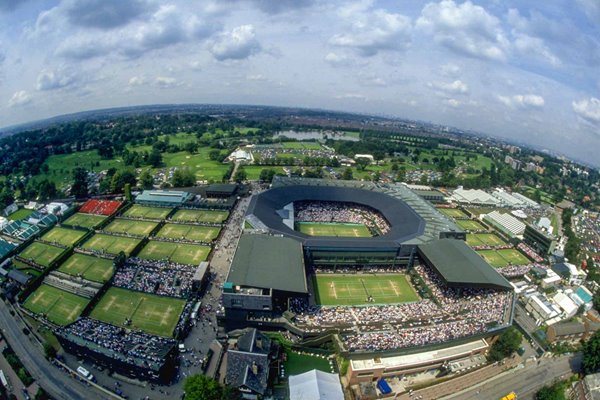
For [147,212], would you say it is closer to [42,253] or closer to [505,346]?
[42,253]

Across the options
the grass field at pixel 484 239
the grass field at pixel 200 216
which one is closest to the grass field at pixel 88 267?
the grass field at pixel 200 216

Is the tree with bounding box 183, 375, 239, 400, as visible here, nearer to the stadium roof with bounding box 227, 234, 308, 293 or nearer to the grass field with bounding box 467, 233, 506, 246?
the stadium roof with bounding box 227, 234, 308, 293

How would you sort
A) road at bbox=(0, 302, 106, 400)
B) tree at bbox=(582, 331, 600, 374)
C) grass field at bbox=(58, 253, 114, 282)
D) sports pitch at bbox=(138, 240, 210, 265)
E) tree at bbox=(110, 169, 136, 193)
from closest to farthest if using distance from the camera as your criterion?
road at bbox=(0, 302, 106, 400) → tree at bbox=(582, 331, 600, 374) → grass field at bbox=(58, 253, 114, 282) → sports pitch at bbox=(138, 240, 210, 265) → tree at bbox=(110, 169, 136, 193)

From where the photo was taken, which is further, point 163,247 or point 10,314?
point 163,247

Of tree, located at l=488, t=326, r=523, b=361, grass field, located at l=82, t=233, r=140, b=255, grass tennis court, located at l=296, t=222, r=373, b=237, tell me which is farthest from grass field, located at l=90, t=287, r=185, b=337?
tree, located at l=488, t=326, r=523, b=361

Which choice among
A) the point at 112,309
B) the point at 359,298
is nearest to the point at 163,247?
the point at 112,309

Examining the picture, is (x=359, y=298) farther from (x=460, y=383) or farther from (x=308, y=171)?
(x=308, y=171)

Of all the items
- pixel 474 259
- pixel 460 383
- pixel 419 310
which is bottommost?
pixel 460 383
